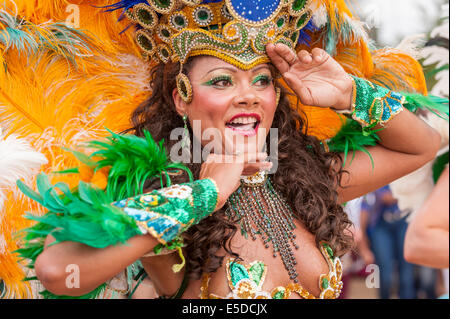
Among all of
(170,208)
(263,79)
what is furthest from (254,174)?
(170,208)

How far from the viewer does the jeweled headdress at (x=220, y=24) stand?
217cm

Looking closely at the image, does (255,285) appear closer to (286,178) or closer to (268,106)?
(286,178)

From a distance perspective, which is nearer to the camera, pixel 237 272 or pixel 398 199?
pixel 237 272

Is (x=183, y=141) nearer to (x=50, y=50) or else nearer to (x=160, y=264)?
(x=160, y=264)

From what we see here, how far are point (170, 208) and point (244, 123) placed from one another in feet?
1.79

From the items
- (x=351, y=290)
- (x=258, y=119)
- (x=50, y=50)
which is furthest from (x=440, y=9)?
(x=351, y=290)

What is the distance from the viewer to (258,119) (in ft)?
7.27

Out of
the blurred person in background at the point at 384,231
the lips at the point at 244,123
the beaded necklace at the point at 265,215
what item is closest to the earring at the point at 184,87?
the lips at the point at 244,123

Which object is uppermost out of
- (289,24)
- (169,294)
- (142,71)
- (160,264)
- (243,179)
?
(289,24)

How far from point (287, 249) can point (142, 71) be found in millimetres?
1126

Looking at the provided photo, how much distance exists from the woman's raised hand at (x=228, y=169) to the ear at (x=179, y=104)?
307mm

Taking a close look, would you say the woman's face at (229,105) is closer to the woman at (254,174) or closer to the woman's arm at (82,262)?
the woman at (254,174)

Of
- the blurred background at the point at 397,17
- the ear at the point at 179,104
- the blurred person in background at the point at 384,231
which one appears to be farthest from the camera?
the blurred person in background at the point at 384,231

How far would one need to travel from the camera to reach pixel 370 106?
2.38 metres
